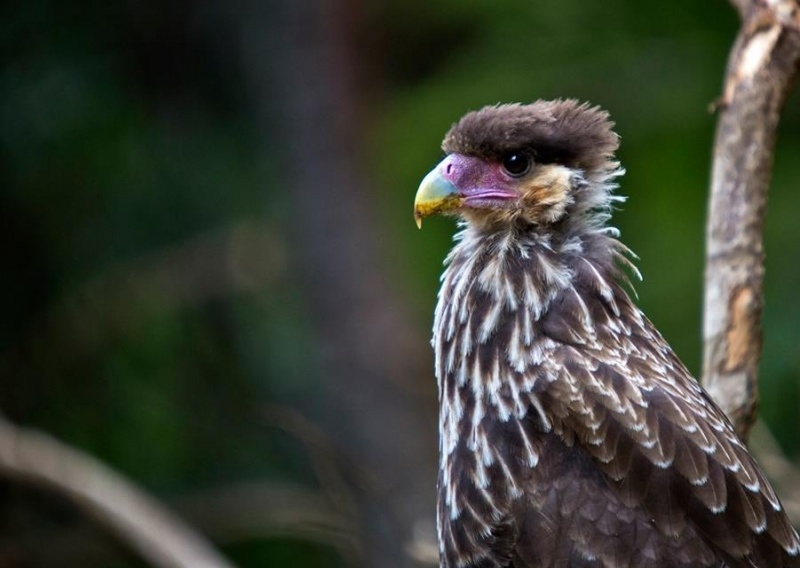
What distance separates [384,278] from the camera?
748 cm

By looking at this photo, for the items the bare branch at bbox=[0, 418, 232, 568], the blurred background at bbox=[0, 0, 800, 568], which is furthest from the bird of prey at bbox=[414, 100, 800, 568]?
the blurred background at bbox=[0, 0, 800, 568]

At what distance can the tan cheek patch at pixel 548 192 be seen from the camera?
140 inches

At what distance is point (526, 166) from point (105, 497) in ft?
8.03

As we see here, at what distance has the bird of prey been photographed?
Answer: 3148 mm

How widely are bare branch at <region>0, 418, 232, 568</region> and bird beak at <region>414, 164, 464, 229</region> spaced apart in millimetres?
1902

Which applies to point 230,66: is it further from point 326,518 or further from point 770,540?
point 770,540

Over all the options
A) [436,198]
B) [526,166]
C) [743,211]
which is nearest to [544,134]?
[526,166]

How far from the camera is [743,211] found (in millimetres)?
3609

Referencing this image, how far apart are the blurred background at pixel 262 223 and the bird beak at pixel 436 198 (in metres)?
3.16

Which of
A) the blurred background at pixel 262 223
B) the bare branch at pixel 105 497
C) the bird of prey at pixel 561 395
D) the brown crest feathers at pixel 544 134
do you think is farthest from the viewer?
the blurred background at pixel 262 223

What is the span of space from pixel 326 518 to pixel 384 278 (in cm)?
189

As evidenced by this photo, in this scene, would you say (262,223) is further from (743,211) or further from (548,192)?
(743,211)

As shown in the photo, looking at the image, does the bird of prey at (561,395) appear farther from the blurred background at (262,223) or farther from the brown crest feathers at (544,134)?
the blurred background at (262,223)

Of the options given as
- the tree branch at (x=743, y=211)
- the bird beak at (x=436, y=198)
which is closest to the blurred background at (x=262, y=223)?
the tree branch at (x=743, y=211)
